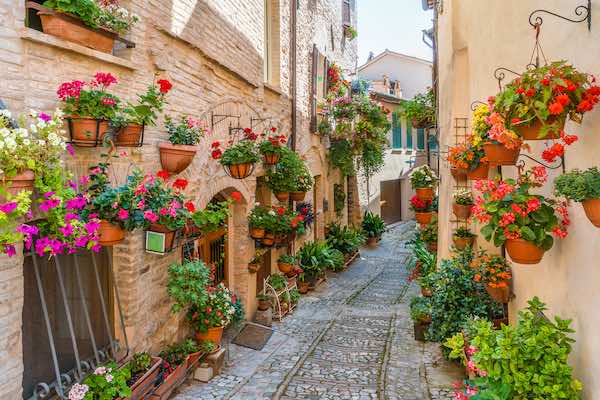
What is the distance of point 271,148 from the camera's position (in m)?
8.54

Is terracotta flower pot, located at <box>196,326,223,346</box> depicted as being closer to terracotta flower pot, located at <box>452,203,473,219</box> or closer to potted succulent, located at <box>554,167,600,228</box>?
terracotta flower pot, located at <box>452,203,473,219</box>

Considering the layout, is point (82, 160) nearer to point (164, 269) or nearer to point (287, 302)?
point (164, 269)

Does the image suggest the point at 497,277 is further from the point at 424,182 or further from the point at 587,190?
the point at 424,182

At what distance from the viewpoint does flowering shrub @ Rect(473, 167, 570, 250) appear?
311 cm

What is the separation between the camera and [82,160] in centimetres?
415

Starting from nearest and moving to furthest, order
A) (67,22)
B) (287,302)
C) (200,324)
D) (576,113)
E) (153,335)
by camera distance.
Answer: (576,113), (67,22), (153,335), (200,324), (287,302)

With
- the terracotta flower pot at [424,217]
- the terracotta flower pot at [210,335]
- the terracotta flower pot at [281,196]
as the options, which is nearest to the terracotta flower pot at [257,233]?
the terracotta flower pot at [281,196]

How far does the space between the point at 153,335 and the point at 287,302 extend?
157 inches

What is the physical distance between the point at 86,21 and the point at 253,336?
5.24 m

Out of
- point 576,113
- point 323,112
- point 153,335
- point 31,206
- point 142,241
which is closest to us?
point 576,113

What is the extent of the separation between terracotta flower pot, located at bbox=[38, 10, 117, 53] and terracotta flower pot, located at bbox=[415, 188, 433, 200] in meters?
7.65

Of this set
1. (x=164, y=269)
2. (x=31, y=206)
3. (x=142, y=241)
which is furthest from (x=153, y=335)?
(x=31, y=206)

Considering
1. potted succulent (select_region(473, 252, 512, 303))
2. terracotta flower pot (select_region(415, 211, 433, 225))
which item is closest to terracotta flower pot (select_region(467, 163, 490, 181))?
potted succulent (select_region(473, 252, 512, 303))

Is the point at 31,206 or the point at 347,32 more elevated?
the point at 347,32
